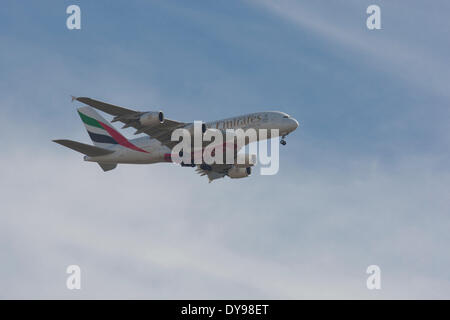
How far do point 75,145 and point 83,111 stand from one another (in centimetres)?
1080

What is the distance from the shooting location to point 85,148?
64.6 meters

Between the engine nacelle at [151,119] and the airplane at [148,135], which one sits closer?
the engine nacelle at [151,119]

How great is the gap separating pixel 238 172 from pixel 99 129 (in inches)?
656

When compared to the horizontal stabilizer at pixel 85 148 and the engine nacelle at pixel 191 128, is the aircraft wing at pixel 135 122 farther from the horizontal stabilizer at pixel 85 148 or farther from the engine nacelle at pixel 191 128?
the horizontal stabilizer at pixel 85 148

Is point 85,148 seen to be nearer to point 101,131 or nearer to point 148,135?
point 101,131

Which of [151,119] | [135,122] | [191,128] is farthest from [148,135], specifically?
[191,128]

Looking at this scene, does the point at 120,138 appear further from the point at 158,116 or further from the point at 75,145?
the point at 158,116

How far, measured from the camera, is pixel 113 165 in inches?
2672

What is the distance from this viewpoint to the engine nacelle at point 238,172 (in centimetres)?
7088

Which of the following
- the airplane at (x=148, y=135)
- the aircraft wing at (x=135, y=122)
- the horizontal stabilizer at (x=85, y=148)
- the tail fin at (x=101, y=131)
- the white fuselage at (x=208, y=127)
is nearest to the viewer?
the aircraft wing at (x=135, y=122)

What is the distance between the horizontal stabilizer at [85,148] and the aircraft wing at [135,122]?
277 inches

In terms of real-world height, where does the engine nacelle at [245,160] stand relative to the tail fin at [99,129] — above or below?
below

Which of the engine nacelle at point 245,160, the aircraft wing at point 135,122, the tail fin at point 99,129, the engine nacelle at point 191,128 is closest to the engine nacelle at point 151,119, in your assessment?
the aircraft wing at point 135,122

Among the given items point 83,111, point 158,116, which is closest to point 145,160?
point 158,116
